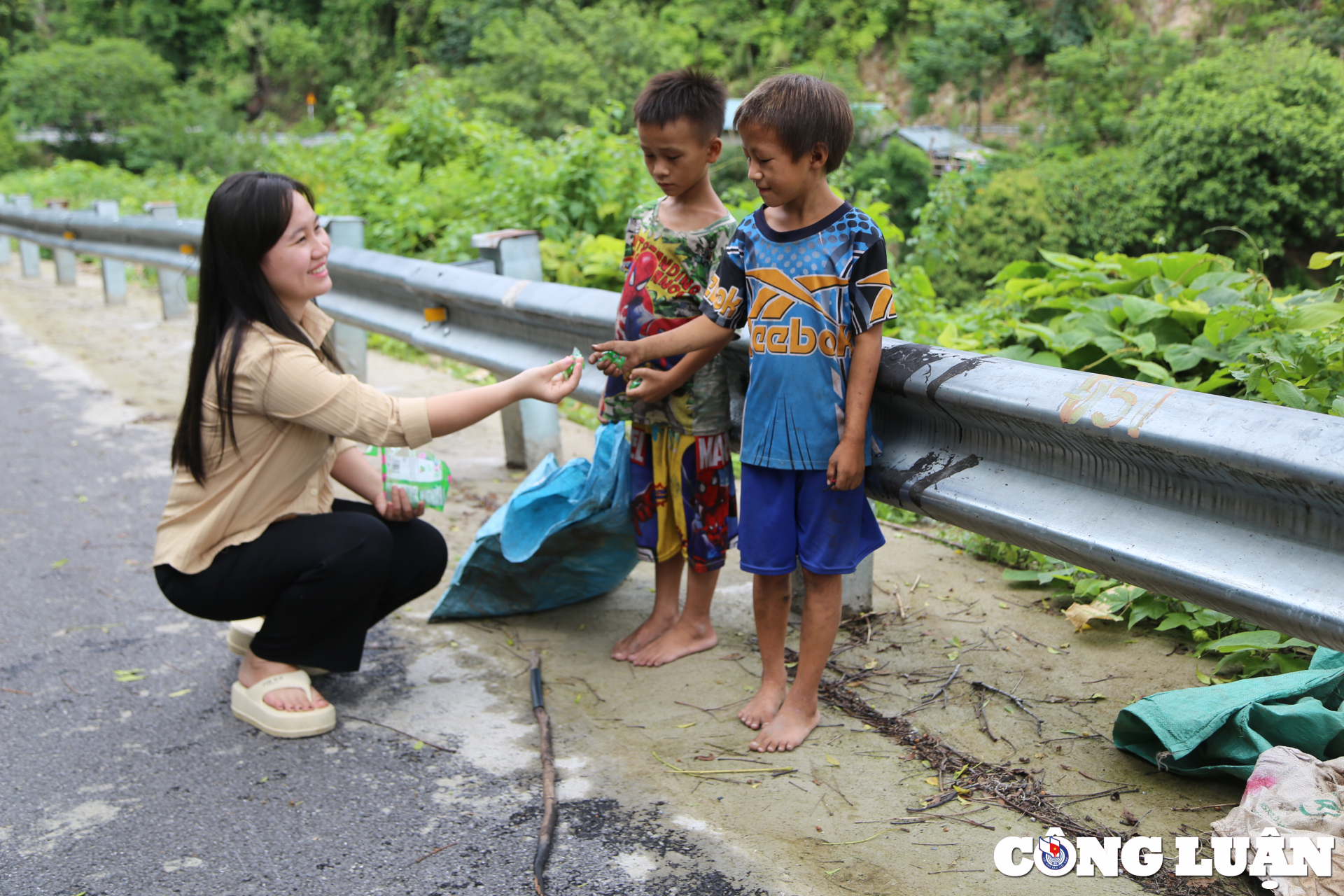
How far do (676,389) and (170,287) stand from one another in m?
7.24

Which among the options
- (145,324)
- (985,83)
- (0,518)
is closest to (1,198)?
(145,324)

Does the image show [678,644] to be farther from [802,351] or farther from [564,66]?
[564,66]

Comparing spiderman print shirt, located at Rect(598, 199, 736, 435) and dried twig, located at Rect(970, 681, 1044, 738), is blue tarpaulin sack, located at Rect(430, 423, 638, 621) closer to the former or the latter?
spiderman print shirt, located at Rect(598, 199, 736, 435)

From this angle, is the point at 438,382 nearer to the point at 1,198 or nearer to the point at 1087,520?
the point at 1087,520

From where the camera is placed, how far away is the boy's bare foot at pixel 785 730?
2375mm

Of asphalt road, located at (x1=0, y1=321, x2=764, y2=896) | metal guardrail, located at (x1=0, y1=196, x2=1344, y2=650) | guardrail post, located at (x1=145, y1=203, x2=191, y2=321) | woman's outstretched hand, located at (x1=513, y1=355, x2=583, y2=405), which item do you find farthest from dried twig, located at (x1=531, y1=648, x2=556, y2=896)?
guardrail post, located at (x1=145, y1=203, x2=191, y2=321)

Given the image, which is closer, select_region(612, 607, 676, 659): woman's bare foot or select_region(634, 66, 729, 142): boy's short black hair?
select_region(634, 66, 729, 142): boy's short black hair

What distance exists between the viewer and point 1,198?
46.1ft

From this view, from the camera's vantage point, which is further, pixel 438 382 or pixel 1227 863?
pixel 438 382

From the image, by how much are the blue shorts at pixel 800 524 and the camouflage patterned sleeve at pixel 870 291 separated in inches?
13.7

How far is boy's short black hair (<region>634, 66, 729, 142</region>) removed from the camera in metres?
2.62

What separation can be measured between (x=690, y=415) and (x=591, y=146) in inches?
163

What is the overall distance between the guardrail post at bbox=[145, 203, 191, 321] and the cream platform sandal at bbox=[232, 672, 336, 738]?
6900 mm

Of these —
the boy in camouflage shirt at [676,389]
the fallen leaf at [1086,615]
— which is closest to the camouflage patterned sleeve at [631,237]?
the boy in camouflage shirt at [676,389]
